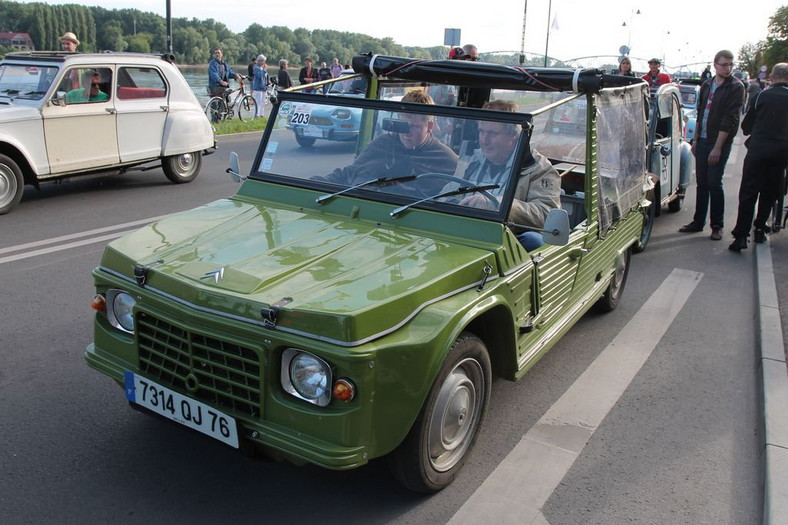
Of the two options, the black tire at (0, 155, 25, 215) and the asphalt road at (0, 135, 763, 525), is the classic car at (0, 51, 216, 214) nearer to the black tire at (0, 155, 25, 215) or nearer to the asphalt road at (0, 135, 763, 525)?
the black tire at (0, 155, 25, 215)

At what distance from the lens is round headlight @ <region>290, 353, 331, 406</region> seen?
2.85 m

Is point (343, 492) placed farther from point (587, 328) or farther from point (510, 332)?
point (587, 328)

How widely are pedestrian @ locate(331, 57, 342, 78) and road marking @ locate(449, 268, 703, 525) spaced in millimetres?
22328

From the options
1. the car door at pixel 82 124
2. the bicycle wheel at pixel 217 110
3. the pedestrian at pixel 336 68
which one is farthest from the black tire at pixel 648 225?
the pedestrian at pixel 336 68

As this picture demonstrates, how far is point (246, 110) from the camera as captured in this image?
69.2ft

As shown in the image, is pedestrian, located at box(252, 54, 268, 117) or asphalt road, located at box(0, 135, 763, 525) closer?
asphalt road, located at box(0, 135, 763, 525)

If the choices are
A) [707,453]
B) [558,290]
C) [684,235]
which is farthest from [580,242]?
[684,235]

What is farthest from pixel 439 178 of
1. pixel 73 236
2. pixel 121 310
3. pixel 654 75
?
pixel 654 75

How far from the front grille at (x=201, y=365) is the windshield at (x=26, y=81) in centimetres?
711

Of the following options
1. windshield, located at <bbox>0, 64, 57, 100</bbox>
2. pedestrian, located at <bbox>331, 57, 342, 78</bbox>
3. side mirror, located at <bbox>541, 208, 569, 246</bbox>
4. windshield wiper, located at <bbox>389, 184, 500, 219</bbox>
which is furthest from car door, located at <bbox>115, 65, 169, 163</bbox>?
pedestrian, located at <bbox>331, 57, 342, 78</bbox>

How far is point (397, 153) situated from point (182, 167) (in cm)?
770

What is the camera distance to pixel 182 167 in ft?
36.2

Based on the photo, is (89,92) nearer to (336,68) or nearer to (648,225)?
(648,225)

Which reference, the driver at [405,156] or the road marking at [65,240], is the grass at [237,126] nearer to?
the road marking at [65,240]
